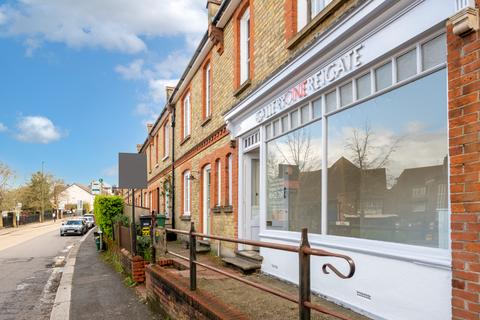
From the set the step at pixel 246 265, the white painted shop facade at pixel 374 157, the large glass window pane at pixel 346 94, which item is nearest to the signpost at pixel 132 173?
the step at pixel 246 265

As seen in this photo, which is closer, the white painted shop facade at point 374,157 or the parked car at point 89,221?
the white painted shop facade at point 374,157

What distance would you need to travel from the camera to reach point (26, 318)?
7457mm

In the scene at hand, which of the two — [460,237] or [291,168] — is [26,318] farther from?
[460,237]

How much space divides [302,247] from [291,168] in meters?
3.96

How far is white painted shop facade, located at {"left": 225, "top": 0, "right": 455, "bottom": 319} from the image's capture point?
388 centimetres

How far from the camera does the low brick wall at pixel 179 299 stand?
4520 millimetres

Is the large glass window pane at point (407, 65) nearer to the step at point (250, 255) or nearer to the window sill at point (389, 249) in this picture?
the window sill at point (389, 249)

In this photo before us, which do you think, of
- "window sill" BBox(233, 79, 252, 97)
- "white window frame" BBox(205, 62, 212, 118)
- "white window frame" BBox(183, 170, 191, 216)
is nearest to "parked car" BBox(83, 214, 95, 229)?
"white window frame" BBox(183, 170, 191, 216)

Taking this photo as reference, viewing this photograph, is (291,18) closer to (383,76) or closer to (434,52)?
(383,76)

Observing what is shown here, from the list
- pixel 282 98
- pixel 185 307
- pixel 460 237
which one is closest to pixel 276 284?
pixel 185 307

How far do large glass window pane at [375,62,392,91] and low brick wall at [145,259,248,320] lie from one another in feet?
9.75

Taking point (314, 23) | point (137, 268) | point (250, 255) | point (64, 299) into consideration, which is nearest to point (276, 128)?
point (314, 23)

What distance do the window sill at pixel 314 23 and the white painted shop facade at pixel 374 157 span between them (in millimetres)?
550

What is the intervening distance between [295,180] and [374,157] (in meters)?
2.04
